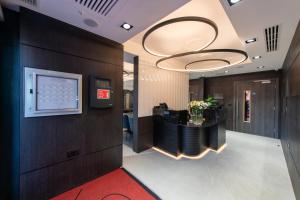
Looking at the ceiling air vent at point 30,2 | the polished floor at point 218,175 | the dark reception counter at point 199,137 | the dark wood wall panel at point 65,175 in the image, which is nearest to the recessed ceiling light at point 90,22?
the ceiling air vent at point 30,2

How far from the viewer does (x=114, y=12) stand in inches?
63.2

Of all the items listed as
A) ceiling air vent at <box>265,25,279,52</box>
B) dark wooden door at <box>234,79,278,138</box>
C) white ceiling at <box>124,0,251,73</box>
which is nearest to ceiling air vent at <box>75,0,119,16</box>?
white ceiling at <box>124,0,251,73</box>

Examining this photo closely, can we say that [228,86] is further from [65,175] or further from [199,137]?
[65,175]

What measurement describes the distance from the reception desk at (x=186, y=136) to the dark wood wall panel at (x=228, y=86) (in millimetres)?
2188

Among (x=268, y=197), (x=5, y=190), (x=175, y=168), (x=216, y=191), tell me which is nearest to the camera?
(x=5, y=190)

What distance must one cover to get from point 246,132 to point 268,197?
4.46 meters

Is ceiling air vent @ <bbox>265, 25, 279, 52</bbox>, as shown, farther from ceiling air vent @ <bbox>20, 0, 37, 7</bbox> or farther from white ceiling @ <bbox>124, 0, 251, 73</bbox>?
ceiling air vent @ <bbox>20, 0, 37, 7</bbox>

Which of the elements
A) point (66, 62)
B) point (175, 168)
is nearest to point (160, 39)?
point (66, 62)

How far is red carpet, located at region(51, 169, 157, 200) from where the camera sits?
6.15ft

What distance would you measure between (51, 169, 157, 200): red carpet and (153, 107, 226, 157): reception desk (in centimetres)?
148

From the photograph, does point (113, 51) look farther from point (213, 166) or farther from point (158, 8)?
point (213, 166)

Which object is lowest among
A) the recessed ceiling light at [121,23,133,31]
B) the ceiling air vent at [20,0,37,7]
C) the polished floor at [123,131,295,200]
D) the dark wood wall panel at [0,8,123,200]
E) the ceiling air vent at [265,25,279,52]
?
the polished floor at [123,131,295,200]

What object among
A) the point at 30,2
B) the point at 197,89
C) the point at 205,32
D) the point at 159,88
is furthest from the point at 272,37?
the point at 197,89

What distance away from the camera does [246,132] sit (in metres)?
5.63
